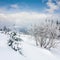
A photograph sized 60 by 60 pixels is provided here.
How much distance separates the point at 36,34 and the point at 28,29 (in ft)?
5.43

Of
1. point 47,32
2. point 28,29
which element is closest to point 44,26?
point 47,32

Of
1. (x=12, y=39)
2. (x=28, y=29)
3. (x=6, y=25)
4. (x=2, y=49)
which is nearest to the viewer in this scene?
(x=2, y=49)

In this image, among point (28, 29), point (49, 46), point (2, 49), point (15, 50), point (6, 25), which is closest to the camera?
point (2, 49)

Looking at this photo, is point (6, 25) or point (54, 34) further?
point (54, 34)

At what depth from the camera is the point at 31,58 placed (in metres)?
11.5

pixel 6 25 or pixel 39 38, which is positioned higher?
pixel 6 25

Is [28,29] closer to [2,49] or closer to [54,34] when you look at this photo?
[54,34]

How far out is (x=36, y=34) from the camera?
20609mm

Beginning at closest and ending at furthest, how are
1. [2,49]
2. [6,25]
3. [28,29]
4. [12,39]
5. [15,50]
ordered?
[2,49], [15,50], [12,39], [6,25], [28,29]

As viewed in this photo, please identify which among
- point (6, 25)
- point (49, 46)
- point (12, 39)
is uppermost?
point (6, 25)

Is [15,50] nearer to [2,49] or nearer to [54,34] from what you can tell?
[2,49]

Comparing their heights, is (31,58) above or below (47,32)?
below

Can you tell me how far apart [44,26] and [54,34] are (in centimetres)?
174

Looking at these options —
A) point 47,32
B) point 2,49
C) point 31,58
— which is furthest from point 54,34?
point 2,49
